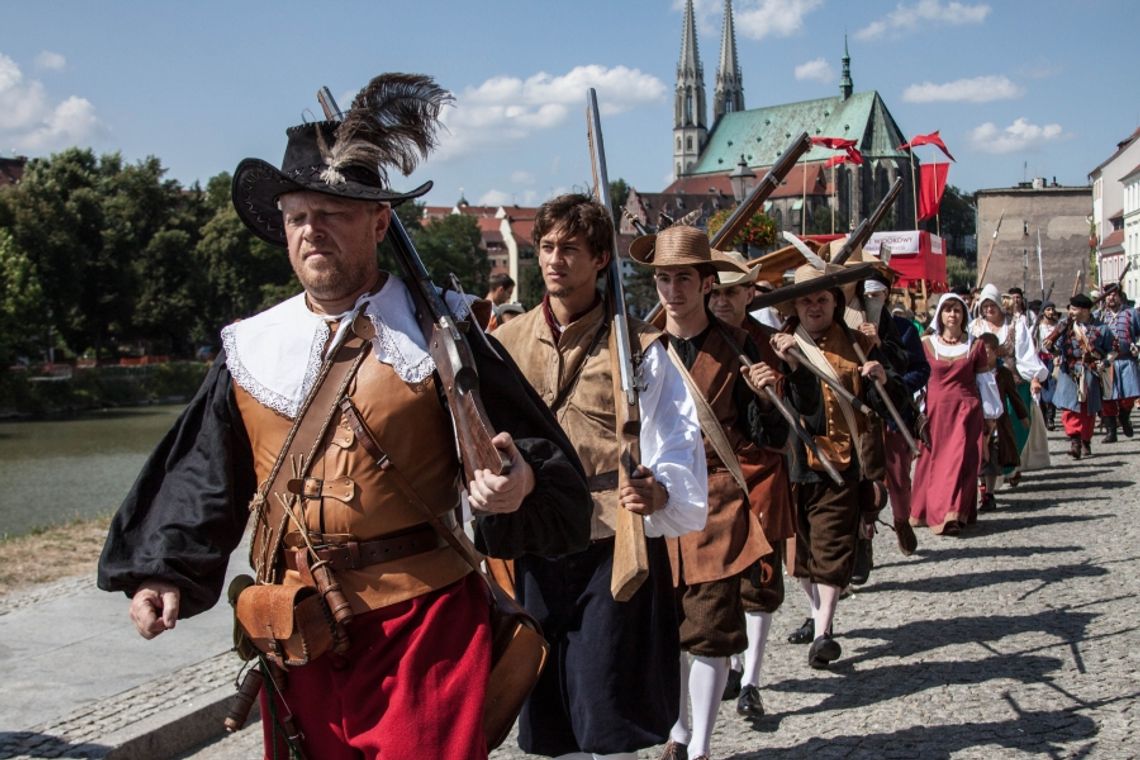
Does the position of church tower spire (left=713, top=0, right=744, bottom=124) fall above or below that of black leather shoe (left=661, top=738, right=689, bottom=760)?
above

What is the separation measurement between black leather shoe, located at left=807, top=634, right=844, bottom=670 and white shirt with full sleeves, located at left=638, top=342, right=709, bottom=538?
9.45ft

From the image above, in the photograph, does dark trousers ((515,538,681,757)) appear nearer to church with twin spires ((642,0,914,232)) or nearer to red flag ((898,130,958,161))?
red flag ((898,130,958,161))

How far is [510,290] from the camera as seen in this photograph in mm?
11812

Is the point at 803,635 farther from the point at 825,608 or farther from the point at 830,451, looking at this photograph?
the point at 830,451

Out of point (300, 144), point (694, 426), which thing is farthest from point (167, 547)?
point (694, 426)

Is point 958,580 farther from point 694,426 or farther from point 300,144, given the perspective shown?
point 300,144

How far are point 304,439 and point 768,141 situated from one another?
146 metres

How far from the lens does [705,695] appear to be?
5344mm

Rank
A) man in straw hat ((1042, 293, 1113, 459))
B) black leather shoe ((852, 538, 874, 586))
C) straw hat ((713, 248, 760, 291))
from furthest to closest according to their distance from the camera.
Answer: man in straw hat ((1042, 293, 1113, 459)) → black leather shoe ((852, 538, 874, 586)) → straw hat ((713, 248, 760, 291))

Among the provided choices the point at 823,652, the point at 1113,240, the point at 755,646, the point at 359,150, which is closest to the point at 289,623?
the point at 359,150

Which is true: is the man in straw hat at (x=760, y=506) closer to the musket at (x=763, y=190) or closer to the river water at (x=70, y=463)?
the musket at (x=763, y=190)

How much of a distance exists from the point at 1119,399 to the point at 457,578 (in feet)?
58.0

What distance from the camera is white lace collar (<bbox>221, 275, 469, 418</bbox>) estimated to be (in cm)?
326

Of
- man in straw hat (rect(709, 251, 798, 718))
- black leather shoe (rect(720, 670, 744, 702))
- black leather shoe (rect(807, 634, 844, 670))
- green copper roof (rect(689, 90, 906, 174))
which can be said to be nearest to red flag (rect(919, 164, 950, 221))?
black leather shoe (rect(807, 634, 844, 670))
